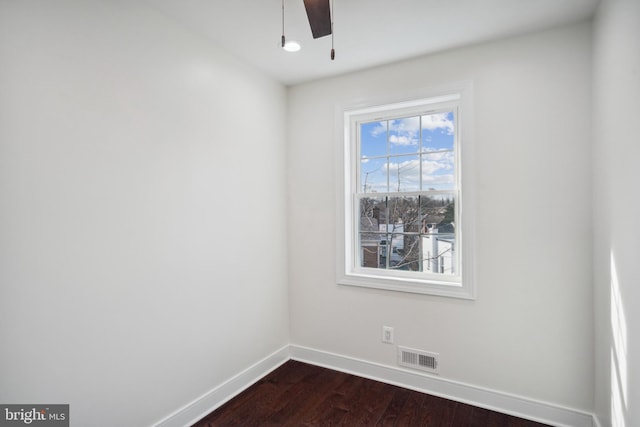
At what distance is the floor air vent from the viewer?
8.41ft

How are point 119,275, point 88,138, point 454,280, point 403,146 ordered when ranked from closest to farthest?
point 88,138, point 119,275, point 454,280, point 403,146

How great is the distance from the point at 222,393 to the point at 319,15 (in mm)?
2515

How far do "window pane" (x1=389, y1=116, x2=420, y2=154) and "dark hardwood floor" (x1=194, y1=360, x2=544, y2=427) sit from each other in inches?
77.1

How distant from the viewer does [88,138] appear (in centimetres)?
167

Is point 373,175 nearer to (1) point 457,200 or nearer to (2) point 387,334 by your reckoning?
(1) point 457,200

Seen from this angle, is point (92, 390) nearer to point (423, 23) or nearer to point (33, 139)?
point (33, 139)

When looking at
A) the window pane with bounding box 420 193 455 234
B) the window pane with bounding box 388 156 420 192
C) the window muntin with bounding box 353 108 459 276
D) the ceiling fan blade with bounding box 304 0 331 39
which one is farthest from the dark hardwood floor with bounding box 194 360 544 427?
the ceiling fan blade with bounding box 304 0 331 39

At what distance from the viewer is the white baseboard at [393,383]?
2.14m

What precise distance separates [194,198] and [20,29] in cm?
116

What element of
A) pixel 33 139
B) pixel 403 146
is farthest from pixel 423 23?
pixel 33 139

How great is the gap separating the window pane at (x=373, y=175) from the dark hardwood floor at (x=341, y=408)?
1642 mm

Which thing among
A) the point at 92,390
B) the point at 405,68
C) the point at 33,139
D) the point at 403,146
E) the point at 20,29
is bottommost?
the point at 92,390

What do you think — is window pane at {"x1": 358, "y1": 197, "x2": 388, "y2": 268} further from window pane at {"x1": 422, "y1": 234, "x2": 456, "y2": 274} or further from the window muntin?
window pane at {"x1": 422, "y1": 234, "x2": 456, "y2": 274}

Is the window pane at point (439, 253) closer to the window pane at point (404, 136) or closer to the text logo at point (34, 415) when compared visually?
the window pane at point (404, 136)
